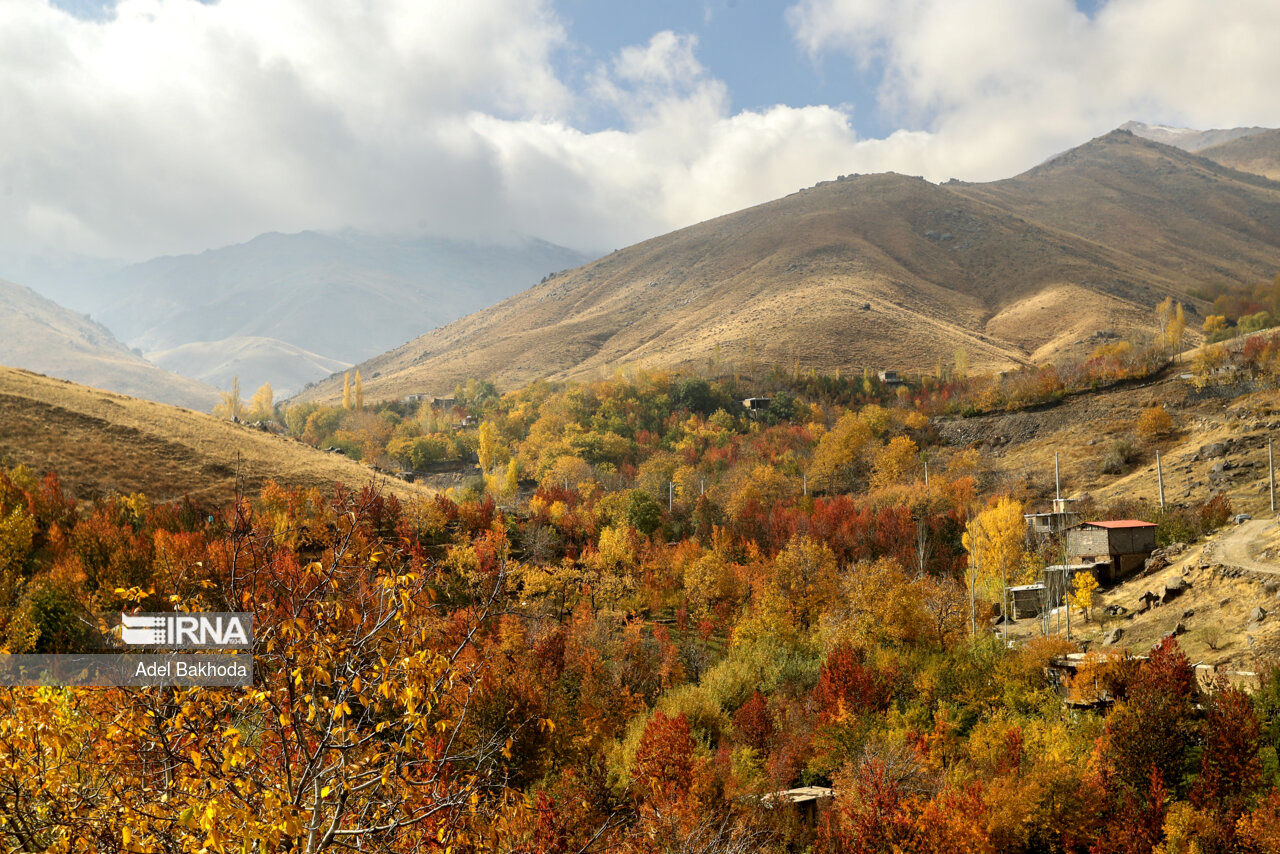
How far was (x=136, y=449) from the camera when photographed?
5944cm

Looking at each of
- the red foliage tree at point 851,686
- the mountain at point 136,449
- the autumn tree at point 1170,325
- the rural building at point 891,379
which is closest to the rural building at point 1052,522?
the red foliage tree at point 851,686

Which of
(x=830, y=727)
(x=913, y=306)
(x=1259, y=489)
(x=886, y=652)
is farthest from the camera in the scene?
(x=913, y=306)

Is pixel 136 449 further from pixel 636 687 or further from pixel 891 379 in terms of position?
pixel 891 379

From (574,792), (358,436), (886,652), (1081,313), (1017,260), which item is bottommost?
(574,792)

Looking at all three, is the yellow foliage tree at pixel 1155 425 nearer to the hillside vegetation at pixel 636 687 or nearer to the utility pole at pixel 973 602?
the hillside vegetation at pixel 636 687

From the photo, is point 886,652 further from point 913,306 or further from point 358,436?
point 913,306

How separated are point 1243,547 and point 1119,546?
23.4 ft

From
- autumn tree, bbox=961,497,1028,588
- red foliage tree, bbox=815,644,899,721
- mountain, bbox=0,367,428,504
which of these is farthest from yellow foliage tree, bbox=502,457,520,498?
red foliage tree, bbox=815,644,899,721

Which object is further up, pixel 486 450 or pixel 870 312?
pixel 870 312

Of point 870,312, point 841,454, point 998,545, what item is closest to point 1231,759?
point 998,545

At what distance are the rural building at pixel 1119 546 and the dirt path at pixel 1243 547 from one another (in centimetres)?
412

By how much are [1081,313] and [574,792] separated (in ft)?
491

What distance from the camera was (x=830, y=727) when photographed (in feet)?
116

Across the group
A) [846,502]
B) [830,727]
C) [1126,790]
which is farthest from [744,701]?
[846,502]
